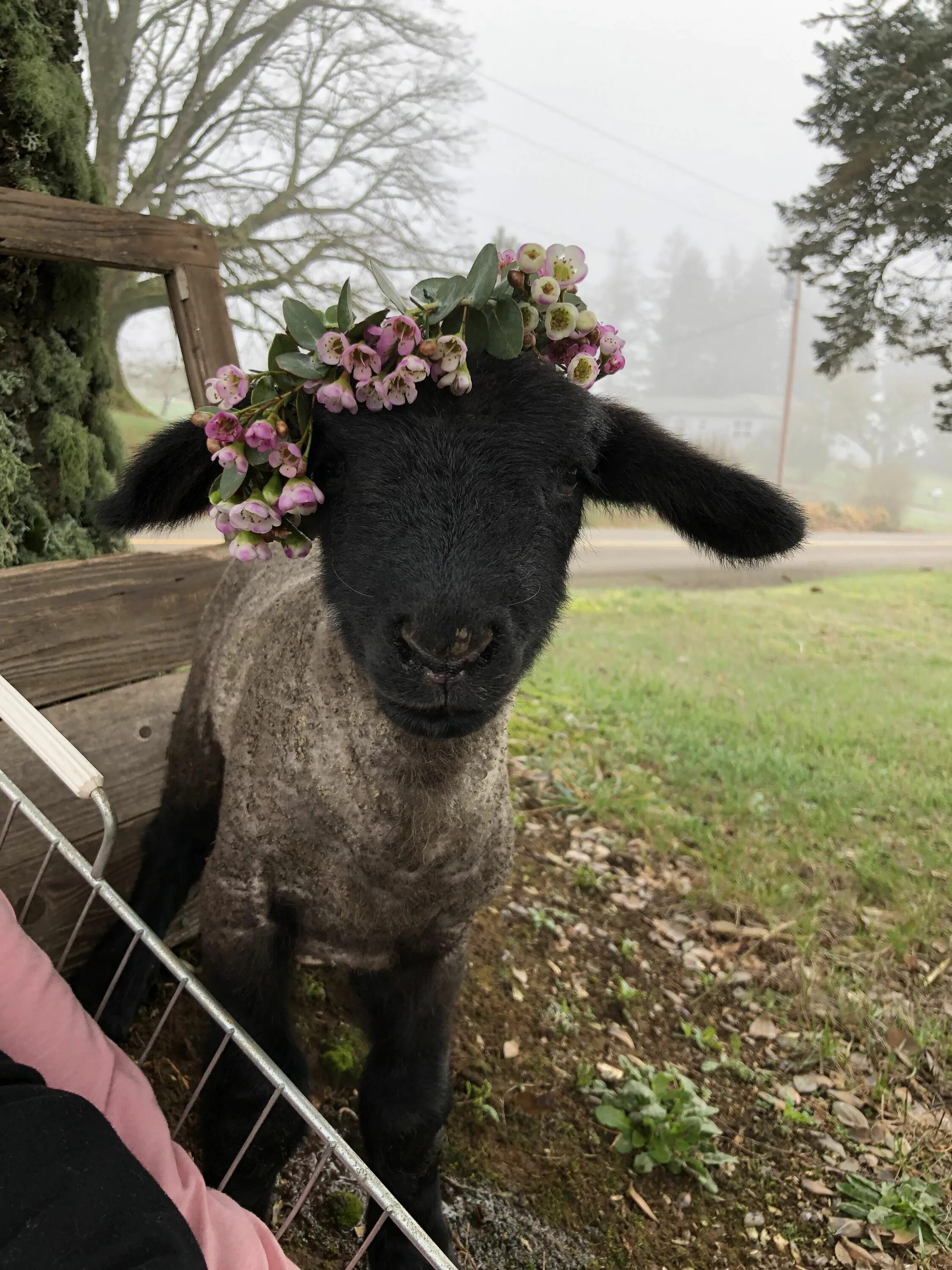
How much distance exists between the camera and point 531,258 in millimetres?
1335

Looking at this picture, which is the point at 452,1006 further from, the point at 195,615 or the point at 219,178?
the point at 219,178

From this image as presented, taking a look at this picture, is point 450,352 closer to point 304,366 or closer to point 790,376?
point 304,366

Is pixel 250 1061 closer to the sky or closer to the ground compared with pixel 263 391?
closer to the ground

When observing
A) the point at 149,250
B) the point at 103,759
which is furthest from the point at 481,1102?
the point at 149,250

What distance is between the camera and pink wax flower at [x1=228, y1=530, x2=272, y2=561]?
1387mm

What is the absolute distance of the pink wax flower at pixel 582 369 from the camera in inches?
54.9

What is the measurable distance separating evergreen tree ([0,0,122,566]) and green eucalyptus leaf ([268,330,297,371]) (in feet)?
3.68

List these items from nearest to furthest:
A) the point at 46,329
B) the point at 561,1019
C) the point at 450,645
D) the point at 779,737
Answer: the point at 450,645 → the point at 46,329 → the point at 561,1019 → the point at 779,737

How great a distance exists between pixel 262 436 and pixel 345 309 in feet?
0.75

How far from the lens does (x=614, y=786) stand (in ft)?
11.9

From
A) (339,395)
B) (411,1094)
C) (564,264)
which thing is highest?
(564,264)

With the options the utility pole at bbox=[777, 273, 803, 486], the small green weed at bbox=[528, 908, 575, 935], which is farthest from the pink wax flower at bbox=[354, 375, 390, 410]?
the utility pole at bbox=[777, 273, 803, 486]

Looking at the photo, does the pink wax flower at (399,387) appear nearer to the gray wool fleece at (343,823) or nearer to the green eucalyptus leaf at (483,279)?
the green eucalyptus leaf at (483,279)

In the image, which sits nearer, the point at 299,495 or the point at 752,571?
the point at 299,495
